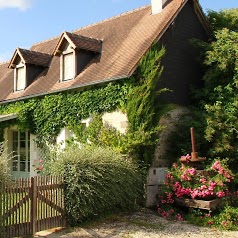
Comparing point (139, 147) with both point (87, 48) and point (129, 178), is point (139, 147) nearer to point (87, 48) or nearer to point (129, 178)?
point (129, 178)

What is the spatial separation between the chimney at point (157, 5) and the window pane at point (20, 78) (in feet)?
22.6

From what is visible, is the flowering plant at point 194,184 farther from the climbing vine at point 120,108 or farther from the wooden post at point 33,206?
the wooden post at point 33,206

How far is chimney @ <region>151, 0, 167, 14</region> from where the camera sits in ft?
49.9

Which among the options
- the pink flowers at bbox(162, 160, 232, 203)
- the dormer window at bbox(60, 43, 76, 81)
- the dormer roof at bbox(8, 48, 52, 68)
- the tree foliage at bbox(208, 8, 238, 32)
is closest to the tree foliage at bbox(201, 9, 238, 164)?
the pink flowers at bbox(162, 160, 232, 203)

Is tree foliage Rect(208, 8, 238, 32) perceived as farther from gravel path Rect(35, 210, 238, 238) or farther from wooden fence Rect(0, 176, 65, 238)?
wooden fence Rect(0, 176, 65, 238)

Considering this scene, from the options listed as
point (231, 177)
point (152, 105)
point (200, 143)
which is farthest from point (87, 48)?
point (231, 177)

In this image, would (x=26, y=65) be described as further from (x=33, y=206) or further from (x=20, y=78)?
(x=33, y=206)

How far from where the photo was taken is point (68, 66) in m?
15.4

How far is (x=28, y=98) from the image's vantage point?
16.3 metres

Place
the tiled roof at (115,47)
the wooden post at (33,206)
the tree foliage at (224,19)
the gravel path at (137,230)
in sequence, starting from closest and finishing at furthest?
the wooden post at (33,206) → the gravel path at (137,230) → the tiled roof at (115,47) → the tree foliage at (224,19)

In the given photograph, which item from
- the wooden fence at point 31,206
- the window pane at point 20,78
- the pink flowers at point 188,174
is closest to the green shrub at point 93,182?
the wooden fence at point 31,206

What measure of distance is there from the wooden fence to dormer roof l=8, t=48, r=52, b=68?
945 centimetres

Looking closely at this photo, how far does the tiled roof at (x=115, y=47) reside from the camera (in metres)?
13.2

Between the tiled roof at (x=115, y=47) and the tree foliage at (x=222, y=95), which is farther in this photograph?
the tiled roof at (x=115, y=47)
